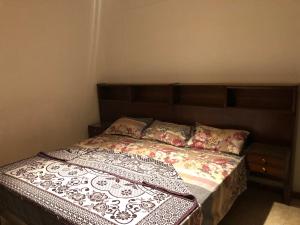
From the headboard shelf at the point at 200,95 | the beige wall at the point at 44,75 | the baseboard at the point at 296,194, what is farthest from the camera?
the headboard shelf at the point at 200,95

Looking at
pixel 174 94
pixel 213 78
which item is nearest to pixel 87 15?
pixel 174 94

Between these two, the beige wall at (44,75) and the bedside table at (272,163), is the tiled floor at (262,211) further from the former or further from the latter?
the beige wall at (44,75)

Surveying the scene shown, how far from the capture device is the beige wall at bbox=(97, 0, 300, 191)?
8.13 ft

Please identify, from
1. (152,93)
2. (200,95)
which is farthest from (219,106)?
(152,93)

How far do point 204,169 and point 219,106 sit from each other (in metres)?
0.98

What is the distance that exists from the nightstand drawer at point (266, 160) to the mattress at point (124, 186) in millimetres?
138

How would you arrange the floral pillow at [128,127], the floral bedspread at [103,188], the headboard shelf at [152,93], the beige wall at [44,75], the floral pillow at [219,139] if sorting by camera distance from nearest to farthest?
the floral bedspread at [103,188]
the floral pillow at [219,139]
the beige wall at [44,75]
the floral pillow at [128,127]
the headboard shelf at [152,93]

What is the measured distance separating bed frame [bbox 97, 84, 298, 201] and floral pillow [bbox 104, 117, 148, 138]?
0.75 feet

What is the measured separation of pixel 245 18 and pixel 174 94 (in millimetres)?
1134

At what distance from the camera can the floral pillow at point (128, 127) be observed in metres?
3.08

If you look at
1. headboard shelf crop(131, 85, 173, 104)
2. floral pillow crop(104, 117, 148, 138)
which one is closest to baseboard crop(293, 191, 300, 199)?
headboard shelf crop(131, 85, 173, 104)

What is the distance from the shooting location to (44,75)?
3035 millimetres

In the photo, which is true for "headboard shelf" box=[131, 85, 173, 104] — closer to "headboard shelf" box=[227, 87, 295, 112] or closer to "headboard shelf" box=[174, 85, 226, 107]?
"headboard shelf" box=[174, 85, 226, 107]

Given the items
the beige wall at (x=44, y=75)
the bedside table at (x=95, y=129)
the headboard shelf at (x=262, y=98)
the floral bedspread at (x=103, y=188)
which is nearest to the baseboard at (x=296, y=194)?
the headboard shelf at (x=262, y=98)
